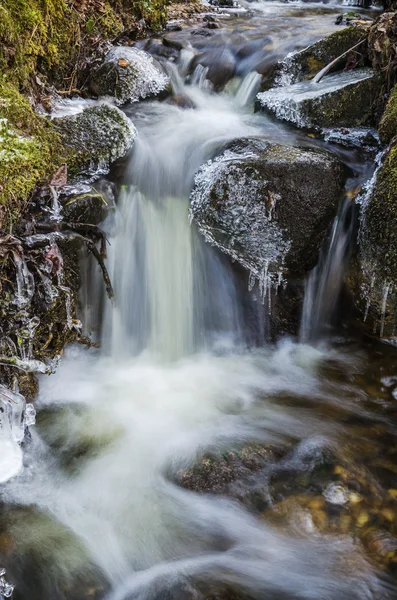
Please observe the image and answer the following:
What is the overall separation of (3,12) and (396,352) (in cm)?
450

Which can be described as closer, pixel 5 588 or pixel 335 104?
pixel 5 588

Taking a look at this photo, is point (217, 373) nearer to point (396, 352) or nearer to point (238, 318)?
point (238, 318)

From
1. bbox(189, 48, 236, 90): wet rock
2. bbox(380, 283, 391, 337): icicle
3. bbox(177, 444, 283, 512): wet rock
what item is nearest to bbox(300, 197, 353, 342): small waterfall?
bbox(380, 283, 391, 337): icicle

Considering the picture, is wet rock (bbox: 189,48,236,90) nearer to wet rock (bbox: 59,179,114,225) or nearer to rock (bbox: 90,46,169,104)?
rock (bbox: 90,46,169,104)

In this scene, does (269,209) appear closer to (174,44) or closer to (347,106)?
(347,106)

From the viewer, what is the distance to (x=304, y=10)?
955cm

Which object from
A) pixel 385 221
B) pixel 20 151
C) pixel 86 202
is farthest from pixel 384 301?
pixel 20 151

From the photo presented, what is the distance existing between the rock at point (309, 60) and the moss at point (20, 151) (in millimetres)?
3408

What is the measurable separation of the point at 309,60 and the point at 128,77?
7.44ft

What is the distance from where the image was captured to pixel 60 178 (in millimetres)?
4141

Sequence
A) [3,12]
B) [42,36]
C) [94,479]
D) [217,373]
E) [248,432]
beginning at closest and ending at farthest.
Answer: [94,479], [248,432], [3,12], [217,373], [42,36]

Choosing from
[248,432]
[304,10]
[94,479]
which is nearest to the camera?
[94,479]

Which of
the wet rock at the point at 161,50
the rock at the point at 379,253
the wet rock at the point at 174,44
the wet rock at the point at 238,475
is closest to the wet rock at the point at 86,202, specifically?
Result: the wet rock at the point at 238,475

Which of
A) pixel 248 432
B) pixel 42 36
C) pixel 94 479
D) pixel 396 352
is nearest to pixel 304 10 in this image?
pixel 42 36
